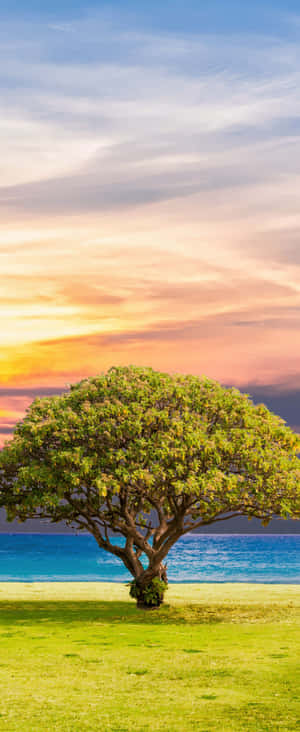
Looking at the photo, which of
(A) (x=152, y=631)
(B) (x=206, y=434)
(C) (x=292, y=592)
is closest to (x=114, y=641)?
(A) (x=152, y=631)

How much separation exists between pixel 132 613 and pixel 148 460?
7735 mm

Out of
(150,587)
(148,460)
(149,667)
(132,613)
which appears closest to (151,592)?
(150,587)

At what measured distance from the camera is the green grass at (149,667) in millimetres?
16241

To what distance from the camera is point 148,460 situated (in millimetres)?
32031

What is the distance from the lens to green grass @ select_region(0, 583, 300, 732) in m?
16.2

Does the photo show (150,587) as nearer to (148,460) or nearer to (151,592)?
(151,592)

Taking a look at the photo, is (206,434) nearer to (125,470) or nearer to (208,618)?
(125,470)

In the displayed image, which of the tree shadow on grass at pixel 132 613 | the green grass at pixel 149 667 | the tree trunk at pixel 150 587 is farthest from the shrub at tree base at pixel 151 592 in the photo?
the green grass at pixel 149 667

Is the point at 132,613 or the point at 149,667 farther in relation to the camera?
the point at 132,613

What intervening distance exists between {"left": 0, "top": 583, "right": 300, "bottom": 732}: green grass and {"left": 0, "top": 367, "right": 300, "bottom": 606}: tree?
4.31m

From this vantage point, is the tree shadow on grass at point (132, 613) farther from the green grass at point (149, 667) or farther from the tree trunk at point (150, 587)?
the tree trunk at point (150, 587)

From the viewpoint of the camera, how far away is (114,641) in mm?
26781

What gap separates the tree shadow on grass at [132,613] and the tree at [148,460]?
1.64 metres

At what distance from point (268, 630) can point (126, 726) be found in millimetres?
15227
